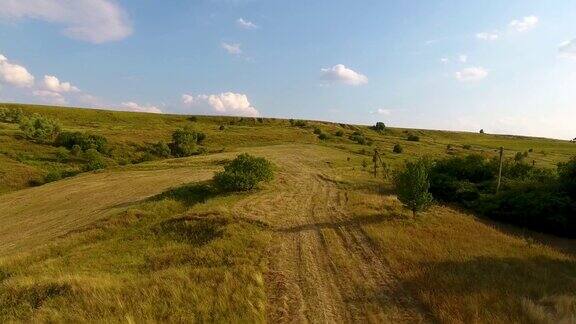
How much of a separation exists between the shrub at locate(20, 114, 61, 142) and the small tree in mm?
67956

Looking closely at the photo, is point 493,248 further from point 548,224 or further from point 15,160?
point 15,160

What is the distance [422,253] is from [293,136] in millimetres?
76354

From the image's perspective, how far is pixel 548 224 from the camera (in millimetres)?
29625

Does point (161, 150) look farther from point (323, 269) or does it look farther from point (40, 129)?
point (323, 269)

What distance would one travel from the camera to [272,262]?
A: 17047 mm

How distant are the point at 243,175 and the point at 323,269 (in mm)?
15961

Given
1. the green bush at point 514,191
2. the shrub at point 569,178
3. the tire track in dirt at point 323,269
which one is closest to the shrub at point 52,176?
the tire track in dirt at point 323,269

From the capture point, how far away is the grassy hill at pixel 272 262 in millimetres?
13000

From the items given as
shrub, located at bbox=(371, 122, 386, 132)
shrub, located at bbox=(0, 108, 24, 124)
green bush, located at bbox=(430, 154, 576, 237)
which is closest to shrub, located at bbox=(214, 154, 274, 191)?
green bush, located at bbox=(430, 154, 576, 237)

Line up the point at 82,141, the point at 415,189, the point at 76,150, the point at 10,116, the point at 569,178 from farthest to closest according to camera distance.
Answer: the point at 10,116
the point at 82,141
the point at 76,150
the point at 569,178
the point at 415,189

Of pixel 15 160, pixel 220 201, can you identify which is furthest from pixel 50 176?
pixel 220 201

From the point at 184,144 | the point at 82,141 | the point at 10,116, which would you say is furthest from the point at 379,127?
the point at 10,116

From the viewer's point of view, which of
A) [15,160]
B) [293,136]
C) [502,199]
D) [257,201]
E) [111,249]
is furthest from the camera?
[293,136]

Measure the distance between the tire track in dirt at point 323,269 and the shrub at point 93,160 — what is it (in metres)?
39.4
